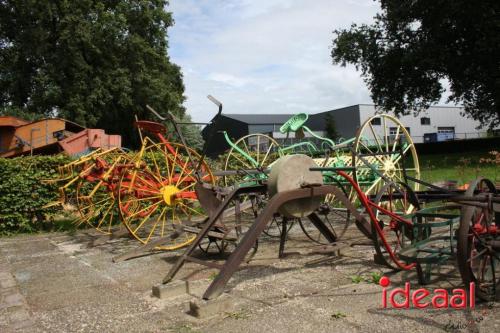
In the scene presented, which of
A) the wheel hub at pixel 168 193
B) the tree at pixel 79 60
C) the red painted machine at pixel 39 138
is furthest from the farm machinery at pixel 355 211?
the tree at pixel 79 60

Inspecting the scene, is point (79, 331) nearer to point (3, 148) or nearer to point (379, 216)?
point (379, 216)

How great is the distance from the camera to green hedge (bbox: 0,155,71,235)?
8.50 metres

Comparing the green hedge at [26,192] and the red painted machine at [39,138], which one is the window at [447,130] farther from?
the green hedge at [26,192]

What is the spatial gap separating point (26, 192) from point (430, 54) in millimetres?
16889

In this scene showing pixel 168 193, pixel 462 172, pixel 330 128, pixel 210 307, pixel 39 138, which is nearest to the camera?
pixel 210 307

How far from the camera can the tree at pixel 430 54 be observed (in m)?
17.9

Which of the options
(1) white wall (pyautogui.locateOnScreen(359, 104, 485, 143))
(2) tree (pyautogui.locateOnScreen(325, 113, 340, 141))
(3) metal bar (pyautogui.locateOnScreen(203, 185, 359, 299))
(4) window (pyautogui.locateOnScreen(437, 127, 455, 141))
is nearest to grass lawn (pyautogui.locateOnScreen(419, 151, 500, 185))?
(3) metal bar (pyautogui.locateOnScreen(203, 185, 359, 299))

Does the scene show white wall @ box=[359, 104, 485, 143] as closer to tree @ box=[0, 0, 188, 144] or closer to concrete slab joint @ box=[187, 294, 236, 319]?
tree @ box=[0, 0, 188, 144]

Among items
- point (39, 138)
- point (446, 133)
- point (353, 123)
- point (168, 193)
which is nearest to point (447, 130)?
point (446, 133)

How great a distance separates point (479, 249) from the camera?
12.3 ft

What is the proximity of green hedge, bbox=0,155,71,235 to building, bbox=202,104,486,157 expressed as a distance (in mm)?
34490

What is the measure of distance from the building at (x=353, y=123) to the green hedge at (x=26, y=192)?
34.5 meters

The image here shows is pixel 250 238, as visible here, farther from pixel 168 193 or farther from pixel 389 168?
pixel 389 168

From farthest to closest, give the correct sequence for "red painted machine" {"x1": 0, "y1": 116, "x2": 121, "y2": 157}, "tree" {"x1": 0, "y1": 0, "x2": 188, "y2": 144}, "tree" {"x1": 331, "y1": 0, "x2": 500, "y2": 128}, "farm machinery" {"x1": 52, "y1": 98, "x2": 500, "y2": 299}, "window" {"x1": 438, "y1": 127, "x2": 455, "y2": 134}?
"window" {"x1": 438, "y1": 127, "x2": 455, "y2": 134}, "tree" {"x1": 0, "y1": 0, "x2": 188, "y2": 144}, "tree" {"x1": 331, "y1": 0, "x2": 500, "y2": 128}, "red painted machine" {"x1": 0, "y1": 116, "x2": 121, "y2": 157}, "farm machinery" {"x1": 52, "y1": 98, "x2": 500, "y2": 299}
